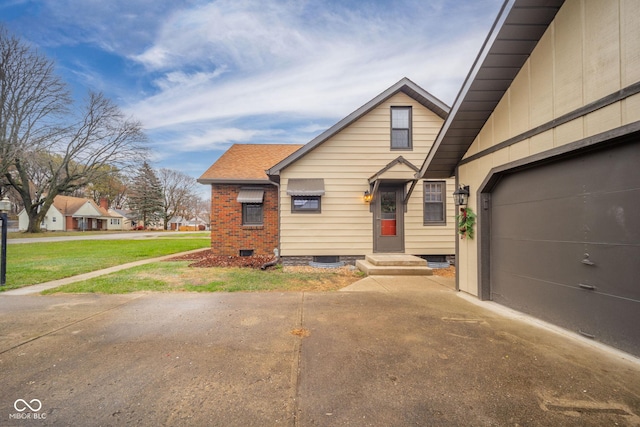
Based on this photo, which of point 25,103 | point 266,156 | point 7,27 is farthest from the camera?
point 25,103

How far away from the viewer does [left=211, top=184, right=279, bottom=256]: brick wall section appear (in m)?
10.7

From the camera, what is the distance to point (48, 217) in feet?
132

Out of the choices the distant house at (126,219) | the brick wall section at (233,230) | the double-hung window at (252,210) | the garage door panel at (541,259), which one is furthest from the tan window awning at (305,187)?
the distant house at (126,219)

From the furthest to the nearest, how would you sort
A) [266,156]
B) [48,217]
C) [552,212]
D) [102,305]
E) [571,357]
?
[48,217]
[266,156]
[102,305]
[552,212]
[571,357]

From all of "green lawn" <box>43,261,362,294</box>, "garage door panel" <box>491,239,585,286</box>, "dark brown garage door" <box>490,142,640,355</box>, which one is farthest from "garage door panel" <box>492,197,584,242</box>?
"green lawn" <box>43,261,362,294</box>

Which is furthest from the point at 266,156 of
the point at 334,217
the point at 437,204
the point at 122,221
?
the point at 122,221

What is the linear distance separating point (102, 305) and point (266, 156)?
9.40 meters

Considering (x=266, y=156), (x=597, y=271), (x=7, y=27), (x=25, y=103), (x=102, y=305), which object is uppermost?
(x=7, y=27)

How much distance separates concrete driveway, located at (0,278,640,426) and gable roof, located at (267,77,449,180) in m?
5.40

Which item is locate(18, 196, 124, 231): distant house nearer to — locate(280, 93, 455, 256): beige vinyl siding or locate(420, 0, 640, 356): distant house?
locate(280, 93, 455, 256): beige vinyl siding

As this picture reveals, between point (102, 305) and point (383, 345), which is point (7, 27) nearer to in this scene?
point (102, 305)

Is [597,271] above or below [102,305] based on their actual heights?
above

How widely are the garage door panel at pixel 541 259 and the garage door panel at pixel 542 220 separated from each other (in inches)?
4.6

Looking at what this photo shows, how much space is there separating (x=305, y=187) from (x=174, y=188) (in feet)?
176
